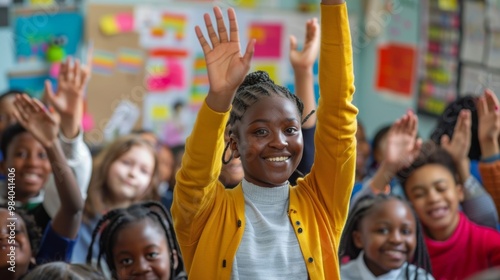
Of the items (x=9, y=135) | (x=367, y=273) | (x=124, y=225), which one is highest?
(x=9, y=135)

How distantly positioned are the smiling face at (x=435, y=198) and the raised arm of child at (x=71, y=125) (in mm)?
1095

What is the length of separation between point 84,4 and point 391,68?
2026 millimetres

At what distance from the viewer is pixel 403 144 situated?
2.74 m

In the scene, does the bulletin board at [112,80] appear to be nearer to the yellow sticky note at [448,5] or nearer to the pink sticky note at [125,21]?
the pink sticky note at [125,21]

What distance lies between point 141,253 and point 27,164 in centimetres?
77

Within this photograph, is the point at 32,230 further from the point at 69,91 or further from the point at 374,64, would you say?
the point at 374,64

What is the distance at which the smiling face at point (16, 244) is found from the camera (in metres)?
2.11

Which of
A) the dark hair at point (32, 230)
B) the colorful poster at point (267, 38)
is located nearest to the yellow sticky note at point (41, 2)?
the colorful poster at point (267, 38)

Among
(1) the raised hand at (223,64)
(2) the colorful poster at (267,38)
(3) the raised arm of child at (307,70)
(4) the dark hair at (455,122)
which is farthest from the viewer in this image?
(2) the colorful poster at (267,38)

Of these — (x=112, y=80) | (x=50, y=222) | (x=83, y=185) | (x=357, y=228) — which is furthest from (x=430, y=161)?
(x=112, y=80)

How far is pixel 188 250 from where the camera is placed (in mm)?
1583

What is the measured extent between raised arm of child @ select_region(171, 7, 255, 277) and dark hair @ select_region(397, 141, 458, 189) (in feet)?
4.46

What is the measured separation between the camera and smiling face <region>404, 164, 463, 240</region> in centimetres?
269

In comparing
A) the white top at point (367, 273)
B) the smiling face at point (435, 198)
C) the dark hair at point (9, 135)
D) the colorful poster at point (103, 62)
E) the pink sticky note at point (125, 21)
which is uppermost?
the pink sticky note at point (125, 21)
